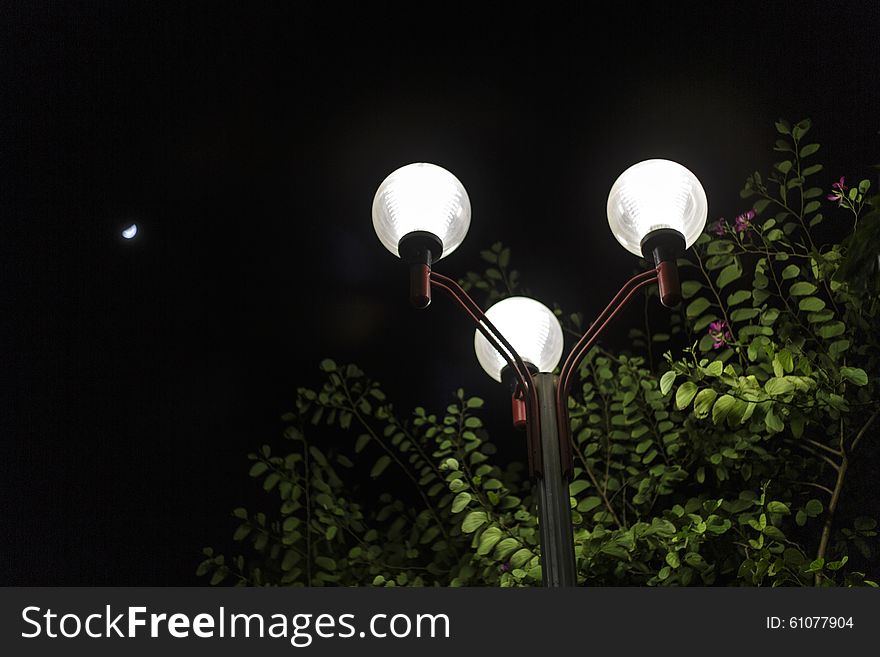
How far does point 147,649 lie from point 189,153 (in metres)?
2.18

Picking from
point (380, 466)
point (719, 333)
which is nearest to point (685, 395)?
point (719, 333)

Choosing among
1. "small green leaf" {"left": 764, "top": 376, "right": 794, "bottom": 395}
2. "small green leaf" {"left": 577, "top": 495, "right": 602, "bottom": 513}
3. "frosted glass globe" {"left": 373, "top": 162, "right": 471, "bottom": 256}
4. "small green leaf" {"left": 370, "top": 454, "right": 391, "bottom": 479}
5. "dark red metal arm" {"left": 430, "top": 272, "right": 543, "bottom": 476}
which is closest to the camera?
"dark red metal arm" {"left": 430, "top": 272, "right": 543, "bottom": 476}

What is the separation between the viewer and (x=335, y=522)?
9.37 feet

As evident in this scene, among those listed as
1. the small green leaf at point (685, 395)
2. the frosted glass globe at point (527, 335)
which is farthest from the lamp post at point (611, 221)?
the small green leaf at point (685, 395)

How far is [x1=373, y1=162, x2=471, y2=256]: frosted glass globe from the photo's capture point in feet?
6.05

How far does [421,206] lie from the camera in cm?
185

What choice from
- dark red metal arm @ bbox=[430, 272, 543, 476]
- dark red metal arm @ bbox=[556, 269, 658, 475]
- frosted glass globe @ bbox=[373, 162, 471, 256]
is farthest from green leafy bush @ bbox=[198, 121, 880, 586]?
frosted glass globe @ bbox=[373, 162, 471, 256]

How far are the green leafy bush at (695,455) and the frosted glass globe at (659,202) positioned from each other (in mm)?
340

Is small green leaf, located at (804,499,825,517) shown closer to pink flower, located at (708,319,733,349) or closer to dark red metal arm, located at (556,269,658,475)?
pink flower, located at (708,319,733,349)

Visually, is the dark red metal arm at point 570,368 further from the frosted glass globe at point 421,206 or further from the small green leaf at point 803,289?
the small green leaf at point 803,289

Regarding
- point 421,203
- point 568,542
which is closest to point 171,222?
point 421,203

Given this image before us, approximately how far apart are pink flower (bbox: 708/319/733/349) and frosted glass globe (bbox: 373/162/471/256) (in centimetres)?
86

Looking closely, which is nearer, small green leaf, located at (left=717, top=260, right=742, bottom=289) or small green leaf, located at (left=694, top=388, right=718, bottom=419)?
small green leaf, located at (left=694, top=388, right=718, bottom=419)

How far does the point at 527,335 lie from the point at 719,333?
0.59m
